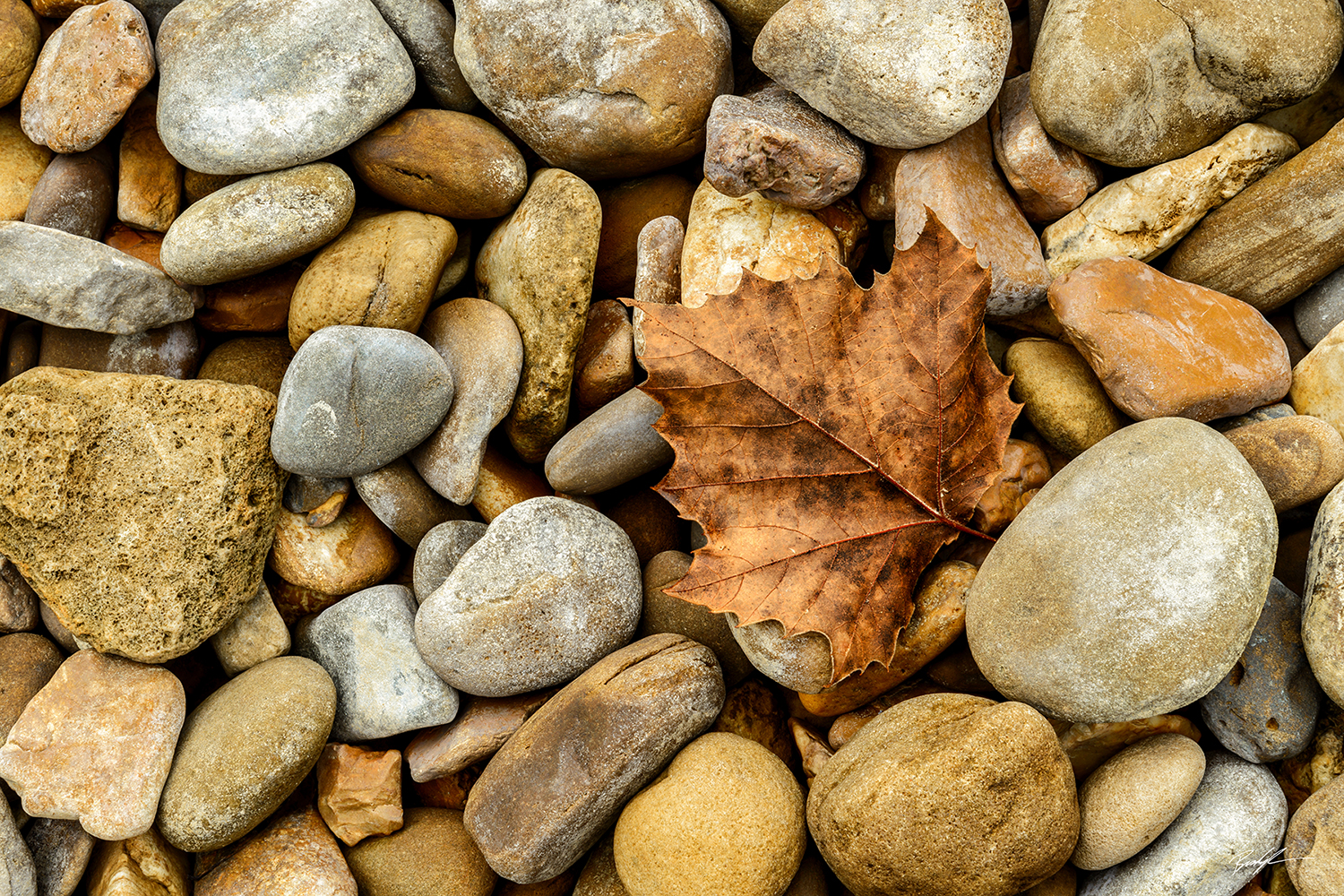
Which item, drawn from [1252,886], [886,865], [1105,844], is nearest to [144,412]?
[886,865]

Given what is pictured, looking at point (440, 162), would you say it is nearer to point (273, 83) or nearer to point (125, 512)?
point (273, 83)

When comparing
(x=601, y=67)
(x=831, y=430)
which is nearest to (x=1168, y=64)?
(x=831, y=430)

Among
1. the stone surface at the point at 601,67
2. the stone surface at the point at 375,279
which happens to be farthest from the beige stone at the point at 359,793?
the stone surface at the point at 601,67

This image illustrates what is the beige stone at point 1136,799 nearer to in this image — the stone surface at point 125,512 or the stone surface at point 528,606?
the stone surface at point 528,606

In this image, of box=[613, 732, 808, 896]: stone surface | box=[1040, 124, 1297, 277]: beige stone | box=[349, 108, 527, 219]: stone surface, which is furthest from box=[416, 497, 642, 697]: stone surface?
box=[1040, 124, 1297, 277]: beige stone

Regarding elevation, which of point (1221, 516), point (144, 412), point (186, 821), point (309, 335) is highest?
point (1221, 516)

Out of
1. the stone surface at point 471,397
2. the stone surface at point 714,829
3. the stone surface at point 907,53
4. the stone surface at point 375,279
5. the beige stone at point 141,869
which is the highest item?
the stone surface at point 907,53

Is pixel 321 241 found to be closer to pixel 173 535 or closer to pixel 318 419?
pixel 318 419

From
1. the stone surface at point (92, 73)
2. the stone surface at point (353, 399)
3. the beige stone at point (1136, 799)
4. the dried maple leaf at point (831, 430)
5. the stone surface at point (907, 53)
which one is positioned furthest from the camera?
the stone surface at point (92, 73)
